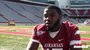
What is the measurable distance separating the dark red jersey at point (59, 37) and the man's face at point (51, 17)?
147mm

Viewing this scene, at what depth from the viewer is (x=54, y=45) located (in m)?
3.17

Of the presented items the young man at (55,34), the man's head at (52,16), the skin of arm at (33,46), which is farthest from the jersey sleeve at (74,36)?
the skin of arm at (33,46)

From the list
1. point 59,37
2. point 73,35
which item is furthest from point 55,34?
point 73,35

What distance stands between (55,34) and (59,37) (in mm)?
51

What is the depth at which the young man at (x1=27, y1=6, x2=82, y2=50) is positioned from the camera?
121 inches

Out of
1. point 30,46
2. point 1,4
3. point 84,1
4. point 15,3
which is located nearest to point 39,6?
point 15,3

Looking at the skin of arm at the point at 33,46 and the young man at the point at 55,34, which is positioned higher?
the young man at the point at 55,34

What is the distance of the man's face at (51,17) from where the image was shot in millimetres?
3057

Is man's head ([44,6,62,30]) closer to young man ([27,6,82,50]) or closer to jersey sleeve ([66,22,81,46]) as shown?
young man ([27,6,82,50])

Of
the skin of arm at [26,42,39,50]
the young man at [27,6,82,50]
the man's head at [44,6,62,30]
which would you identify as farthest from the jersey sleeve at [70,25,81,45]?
the skin of arm at [26,42,39,50]

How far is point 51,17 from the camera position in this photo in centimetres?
307

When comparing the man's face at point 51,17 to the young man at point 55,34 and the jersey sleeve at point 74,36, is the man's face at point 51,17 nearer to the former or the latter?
the young man at point 55,34

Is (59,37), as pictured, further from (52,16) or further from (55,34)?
(52,16)

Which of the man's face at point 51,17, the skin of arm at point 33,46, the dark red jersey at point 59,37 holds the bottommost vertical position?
the skin of arm at point 33,46
